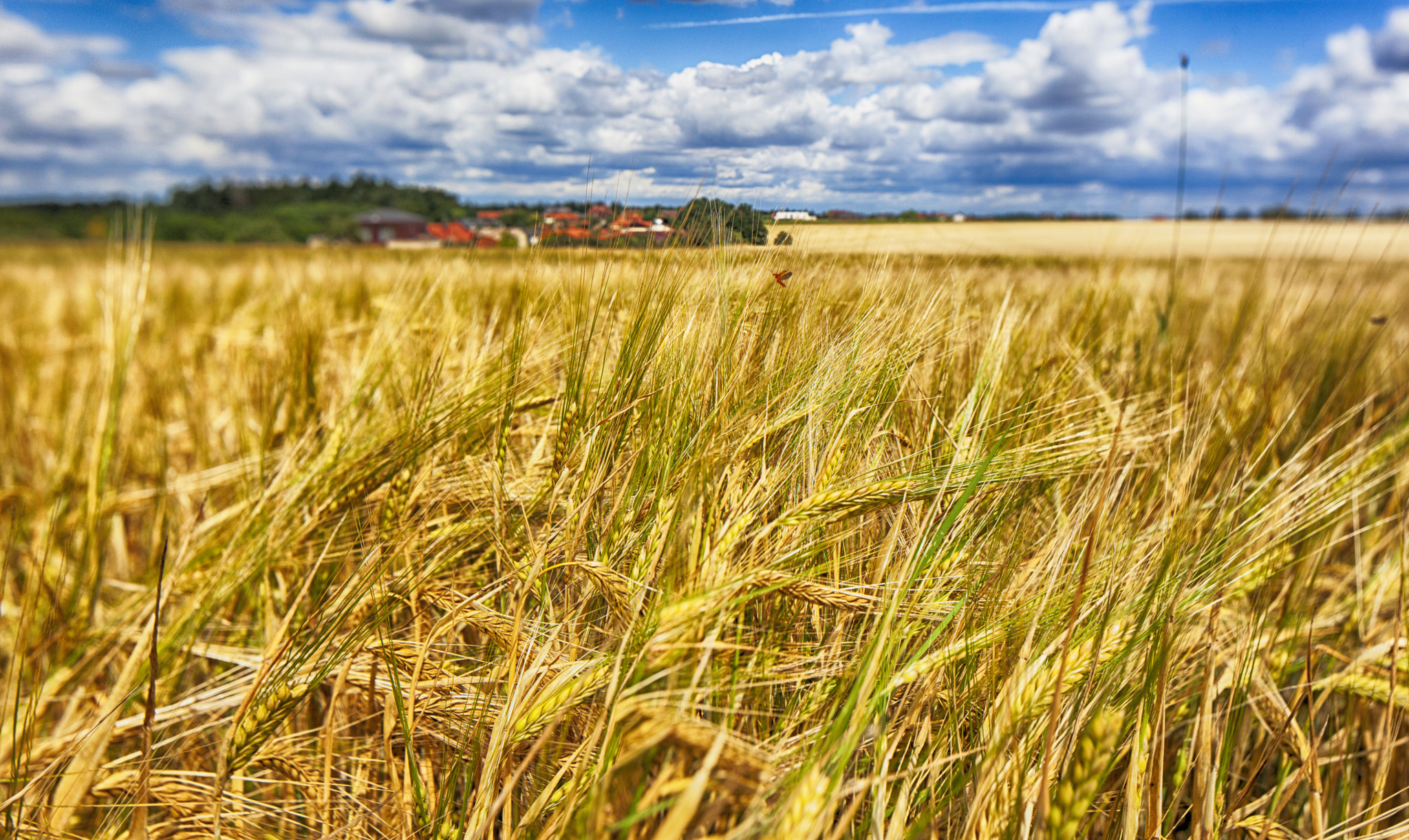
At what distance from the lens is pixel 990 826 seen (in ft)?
2.15

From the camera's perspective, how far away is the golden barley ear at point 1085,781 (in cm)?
50

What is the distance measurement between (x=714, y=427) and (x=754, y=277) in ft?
0.89

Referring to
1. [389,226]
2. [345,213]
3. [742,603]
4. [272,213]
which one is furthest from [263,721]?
[272,213]

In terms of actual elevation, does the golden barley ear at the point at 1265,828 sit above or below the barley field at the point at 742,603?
below

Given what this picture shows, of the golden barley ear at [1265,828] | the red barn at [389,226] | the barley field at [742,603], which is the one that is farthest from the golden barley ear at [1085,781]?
the red barn at [389,226]

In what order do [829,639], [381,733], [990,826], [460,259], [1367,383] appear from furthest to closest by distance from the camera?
[1367,383], [460,259], [381,733], [829,639], [990,826]

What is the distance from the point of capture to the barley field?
0.66 m

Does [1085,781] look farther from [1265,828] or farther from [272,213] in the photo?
[272,213]

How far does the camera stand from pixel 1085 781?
1.68 ft

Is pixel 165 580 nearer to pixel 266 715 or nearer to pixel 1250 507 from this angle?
pixel 266 715

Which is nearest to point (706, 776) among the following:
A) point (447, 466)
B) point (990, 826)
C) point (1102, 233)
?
point (990, 826)

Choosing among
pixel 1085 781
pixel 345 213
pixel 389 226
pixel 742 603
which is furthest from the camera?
pixel 345 213

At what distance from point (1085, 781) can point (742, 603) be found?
0.99 feet

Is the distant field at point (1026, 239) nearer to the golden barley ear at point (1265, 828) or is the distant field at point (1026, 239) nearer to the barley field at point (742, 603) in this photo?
the barley field at point (742, 603)
